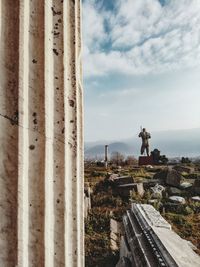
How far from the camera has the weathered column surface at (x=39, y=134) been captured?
1179 mm

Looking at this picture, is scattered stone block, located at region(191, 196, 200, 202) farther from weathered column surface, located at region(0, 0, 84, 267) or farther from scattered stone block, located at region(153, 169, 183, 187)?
weathered column surface, located at region(0, 0, 84, 267)

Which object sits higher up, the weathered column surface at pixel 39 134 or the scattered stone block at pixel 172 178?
the weathered column surface at pixel 39 134

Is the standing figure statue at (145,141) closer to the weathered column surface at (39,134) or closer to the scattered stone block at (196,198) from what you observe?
the scattered stone block at (196,198)

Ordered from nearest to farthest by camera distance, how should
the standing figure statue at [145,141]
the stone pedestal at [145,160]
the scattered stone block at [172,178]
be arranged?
the scattered stone block at [172,178]
the stone pedestal at [145,160]
the standing figure statue at [145,141]

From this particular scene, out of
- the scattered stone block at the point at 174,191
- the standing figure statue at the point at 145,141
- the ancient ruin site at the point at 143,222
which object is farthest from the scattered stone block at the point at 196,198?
the standing figure statue at the point at 145,141

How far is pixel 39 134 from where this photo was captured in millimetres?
1271

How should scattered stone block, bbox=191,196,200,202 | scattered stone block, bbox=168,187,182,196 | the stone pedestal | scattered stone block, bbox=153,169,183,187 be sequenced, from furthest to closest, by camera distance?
the stone pedestal, scattered stone block, bbox=153,169,183,187, scattered stone block, bbox=168,187,182,196, scattered stone block, bbox=191,196,200,202

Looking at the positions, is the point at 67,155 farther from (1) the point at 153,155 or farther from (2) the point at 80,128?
(1) the point at 153,155

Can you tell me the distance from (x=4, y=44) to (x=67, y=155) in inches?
20.4

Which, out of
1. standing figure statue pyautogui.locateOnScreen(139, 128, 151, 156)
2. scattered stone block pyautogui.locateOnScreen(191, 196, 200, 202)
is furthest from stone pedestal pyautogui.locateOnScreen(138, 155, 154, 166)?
scattered stone block pyautogui.locateOnScreen(191, 196, 200, 202)

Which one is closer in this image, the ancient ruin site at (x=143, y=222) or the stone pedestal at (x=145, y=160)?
the ancient ruin site at (x=143, y=222)

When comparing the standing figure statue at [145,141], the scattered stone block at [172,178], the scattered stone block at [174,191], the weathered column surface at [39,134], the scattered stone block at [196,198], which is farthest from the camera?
the standing figure statue at [145,141]

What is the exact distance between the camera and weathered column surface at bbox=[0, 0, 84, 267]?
1179 mm

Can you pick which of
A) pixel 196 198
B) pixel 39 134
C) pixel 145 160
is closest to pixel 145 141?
pixel 145 160
